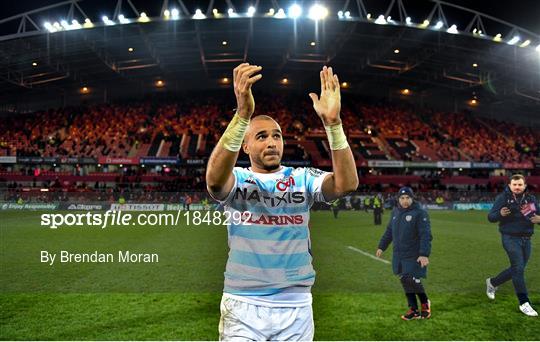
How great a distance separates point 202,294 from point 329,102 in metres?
6.70

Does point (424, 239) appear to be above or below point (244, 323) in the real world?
above

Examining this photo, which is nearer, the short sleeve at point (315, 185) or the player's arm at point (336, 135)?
the player's arm at point (336, 135)

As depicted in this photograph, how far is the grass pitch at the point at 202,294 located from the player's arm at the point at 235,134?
13.9 feet

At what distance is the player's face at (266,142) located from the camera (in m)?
3.21

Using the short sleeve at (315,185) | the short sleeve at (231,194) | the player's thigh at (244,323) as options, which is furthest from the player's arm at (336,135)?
the player's thigh at (244,323)

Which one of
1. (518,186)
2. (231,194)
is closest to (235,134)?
(231,194)

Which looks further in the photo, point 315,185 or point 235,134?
point 315,185

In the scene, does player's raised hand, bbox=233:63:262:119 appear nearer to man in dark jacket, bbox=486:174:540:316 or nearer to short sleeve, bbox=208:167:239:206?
short sleeve, bbox=208:167:239:206

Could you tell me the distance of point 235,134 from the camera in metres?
→ 2.89

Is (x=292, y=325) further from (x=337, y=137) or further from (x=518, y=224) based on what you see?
(x=518, y=224)

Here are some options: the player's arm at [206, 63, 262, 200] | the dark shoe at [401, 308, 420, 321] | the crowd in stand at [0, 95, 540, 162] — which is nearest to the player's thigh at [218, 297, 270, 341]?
the player's arm at [206, 63, 262, 200]

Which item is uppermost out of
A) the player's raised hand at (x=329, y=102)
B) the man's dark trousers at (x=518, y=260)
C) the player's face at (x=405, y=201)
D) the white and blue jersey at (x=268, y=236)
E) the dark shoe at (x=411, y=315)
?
the player's raised hand at (x=329, y=102)

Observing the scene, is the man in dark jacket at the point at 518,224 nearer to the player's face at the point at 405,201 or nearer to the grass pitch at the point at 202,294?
the grass pitch at the point at 202,294

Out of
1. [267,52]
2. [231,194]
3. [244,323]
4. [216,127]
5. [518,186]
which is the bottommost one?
[244,323]
